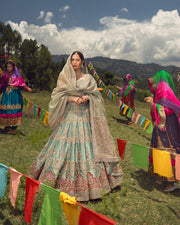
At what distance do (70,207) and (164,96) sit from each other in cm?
343

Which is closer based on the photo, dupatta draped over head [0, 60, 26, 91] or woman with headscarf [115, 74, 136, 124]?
dupatta draped over head [0, 60, 26, 91]

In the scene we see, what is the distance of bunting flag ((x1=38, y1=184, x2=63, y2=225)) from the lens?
→ 7.91ft

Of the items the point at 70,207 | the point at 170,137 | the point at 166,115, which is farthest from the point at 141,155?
the point at 70,207

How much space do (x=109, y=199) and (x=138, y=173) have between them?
199 cm

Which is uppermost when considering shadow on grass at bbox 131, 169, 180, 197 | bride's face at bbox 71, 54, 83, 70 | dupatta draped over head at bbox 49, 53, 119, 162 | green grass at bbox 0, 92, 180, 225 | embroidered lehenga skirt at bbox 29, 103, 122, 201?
bride's face at bbox 71, 54, 83, 70

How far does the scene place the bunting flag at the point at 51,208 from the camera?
2.41 metres

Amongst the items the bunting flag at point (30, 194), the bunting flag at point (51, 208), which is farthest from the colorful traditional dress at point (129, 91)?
the bunting flag at point (51, 208)

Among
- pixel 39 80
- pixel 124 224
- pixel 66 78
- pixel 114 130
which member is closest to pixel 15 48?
pixel 39 80

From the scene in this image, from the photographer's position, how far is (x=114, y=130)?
11258mm

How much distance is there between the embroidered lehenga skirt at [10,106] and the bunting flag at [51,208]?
6131mm

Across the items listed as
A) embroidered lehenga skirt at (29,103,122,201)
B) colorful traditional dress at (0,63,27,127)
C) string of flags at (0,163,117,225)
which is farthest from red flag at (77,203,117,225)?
colorful traditional dress at (0,63,27,127)

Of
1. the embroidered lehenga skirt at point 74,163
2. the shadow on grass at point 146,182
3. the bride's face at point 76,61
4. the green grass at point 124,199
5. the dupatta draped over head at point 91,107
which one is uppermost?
the bride's face at point 76,61

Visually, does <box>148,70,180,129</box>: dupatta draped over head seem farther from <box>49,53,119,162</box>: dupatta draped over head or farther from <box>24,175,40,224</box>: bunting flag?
<box>24,175,40,224</box>: bunting flag

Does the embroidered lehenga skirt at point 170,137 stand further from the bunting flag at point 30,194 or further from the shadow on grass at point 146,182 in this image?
the bunting flag at point 30,194
